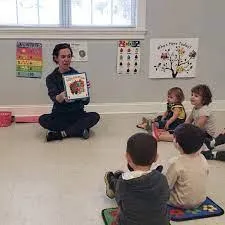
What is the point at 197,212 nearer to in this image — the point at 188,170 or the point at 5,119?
the point at 188,170

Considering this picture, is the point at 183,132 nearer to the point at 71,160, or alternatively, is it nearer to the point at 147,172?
the point at 147,172

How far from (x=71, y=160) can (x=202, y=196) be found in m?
0.91

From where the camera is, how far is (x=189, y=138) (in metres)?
1.73

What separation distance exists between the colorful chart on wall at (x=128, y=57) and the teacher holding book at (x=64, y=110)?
62 cm

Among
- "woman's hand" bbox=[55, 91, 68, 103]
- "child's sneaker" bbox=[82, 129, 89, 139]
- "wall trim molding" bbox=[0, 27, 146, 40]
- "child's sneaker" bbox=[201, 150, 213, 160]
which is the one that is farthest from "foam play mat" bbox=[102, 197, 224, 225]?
"wall trim molding" bbox=[0, 27, 146, 40]

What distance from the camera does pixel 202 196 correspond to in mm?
1833

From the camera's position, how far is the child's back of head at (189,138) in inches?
68.2

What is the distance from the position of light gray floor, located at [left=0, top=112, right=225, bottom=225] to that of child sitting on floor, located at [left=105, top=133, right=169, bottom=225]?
35 centimetres

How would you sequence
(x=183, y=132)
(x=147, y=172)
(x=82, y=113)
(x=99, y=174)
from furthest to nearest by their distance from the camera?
(x=82, y=113)
(x=99, y=174)
(x=183, y=132)
(x=147, y=172)

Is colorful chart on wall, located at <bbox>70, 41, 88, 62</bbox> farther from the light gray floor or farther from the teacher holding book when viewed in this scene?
the light gray floor

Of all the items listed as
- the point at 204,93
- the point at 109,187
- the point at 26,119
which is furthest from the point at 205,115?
the point at 26,119

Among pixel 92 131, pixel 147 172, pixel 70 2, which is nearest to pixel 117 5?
pixel 70 2

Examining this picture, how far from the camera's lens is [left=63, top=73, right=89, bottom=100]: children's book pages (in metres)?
2.82

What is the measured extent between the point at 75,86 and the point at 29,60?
66 centimetres
